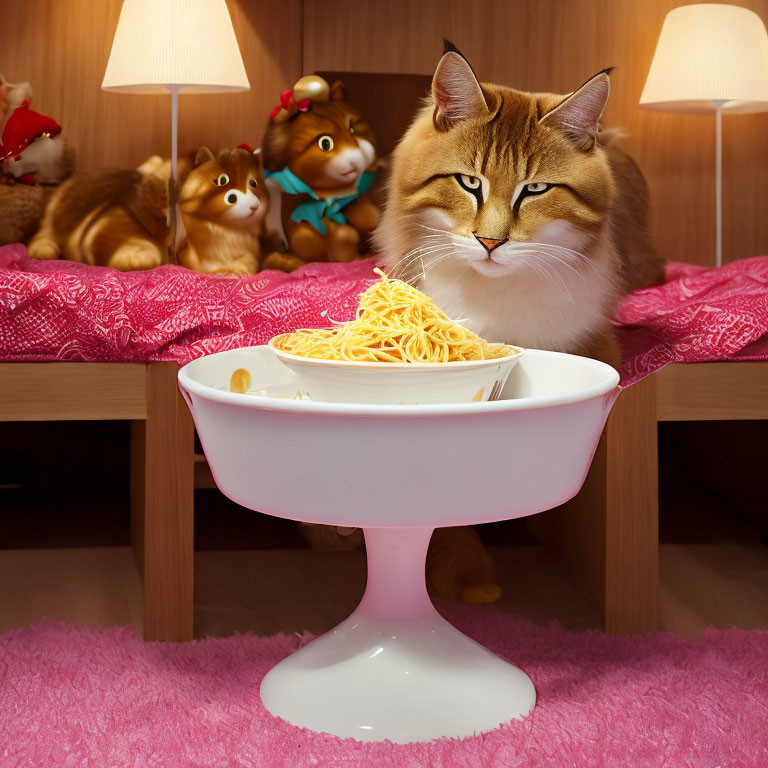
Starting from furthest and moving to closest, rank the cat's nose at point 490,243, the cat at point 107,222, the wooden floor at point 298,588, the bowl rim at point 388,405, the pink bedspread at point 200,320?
the cat at point 107,222 → the wooden floor at point 298,588 → the pink bedspread at point 200,320 → the cat's nose at point 490,243 → the bowl rim at point 388,405

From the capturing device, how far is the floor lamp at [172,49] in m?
1.94

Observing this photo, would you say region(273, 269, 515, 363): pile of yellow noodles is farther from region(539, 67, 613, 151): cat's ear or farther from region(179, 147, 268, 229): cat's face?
region(179, 147, 268, 229): cat's face

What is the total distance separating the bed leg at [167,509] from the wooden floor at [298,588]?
7cm

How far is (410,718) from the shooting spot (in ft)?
3.36

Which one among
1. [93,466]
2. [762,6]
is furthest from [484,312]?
[762,6]

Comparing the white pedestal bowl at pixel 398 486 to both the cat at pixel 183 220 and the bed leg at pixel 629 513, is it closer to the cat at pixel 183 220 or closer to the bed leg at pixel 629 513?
the bed leg at pixel 629 513

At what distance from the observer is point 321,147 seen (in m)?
1.93

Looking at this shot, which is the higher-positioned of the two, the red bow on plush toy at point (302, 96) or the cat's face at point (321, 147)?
the red bow on plush toy at point (302, 96)

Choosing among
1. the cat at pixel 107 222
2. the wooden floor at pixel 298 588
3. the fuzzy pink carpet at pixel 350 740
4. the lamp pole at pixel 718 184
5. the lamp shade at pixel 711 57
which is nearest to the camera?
the fuzzy pink carpet at pixel 350 740

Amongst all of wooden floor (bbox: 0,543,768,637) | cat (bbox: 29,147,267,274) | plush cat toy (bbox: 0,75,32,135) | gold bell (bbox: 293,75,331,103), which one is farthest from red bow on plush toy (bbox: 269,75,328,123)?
wooden floor (bbox: 0,543,768,637)

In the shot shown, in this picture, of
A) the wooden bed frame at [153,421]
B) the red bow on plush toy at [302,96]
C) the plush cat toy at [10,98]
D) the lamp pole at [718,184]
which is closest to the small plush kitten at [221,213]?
the red bow on plush toy at [302,96]

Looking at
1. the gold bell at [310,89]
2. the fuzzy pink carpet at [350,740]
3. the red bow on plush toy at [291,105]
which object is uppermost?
the gold bell at [310,89]

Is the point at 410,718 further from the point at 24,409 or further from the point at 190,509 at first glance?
the point at 24,409

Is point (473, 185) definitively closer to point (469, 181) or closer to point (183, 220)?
point (469, 181)
